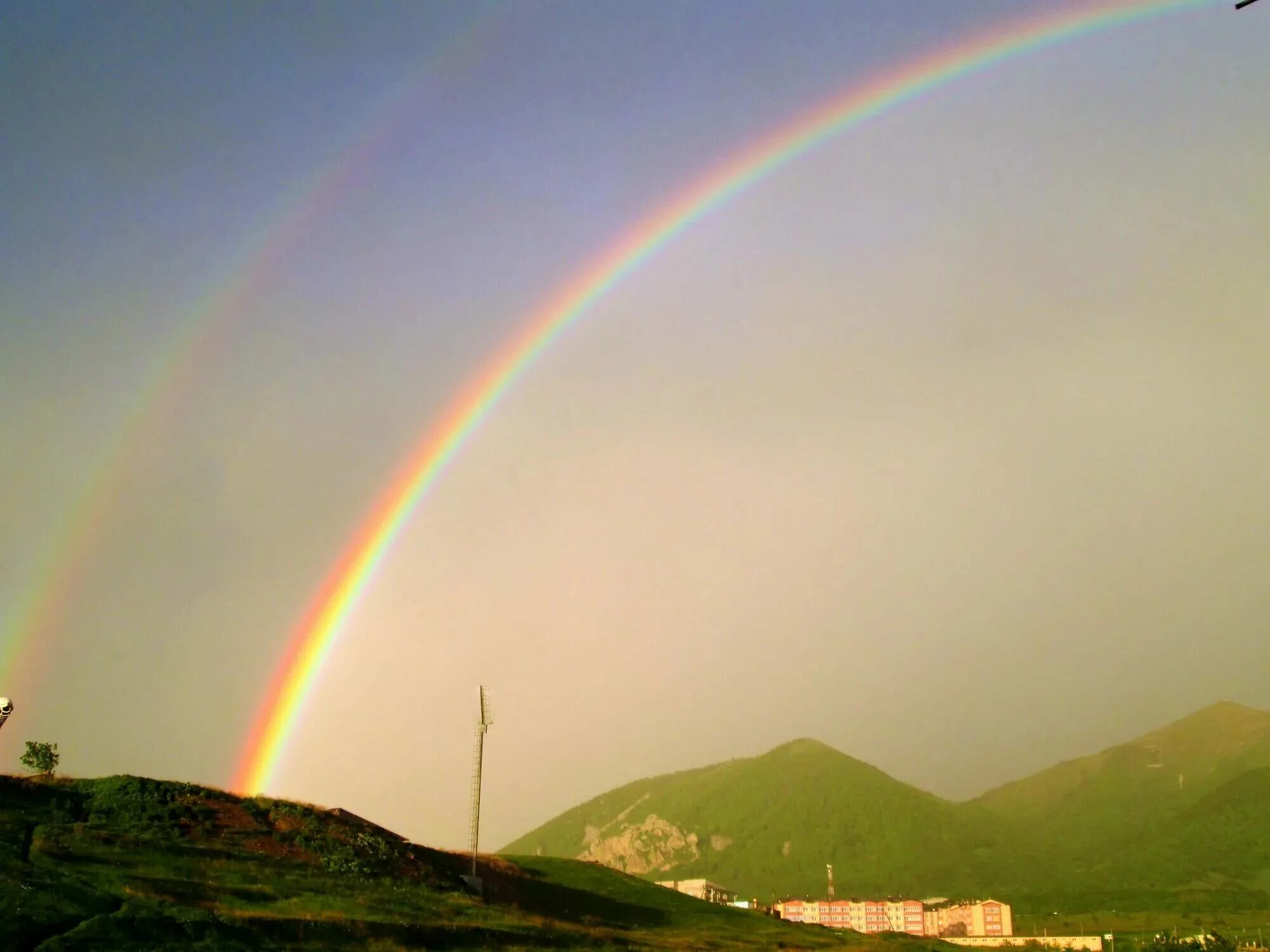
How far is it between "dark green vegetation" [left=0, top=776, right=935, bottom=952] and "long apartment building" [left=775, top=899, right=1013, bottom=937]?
9378 cm

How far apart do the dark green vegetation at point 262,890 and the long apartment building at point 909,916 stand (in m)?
93.8

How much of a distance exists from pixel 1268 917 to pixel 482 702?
143 m

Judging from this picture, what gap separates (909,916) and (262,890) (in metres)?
155

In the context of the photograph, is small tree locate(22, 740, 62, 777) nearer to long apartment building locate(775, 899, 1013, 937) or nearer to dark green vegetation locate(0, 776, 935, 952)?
dark green vegetation locate(0, 776, 935, 952)

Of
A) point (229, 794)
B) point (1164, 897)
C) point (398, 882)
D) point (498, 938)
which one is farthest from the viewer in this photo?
point (1164, 897)

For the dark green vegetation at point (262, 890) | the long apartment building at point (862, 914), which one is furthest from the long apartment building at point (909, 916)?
the dark green vegetation at point (262, 890)

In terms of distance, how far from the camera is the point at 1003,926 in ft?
534

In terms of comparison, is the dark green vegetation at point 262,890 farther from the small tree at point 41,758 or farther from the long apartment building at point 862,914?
the long apartment building at point 862,914

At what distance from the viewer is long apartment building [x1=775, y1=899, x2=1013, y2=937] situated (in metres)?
164

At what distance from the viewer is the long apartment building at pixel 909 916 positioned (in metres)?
164

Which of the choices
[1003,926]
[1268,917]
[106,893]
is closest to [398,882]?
[106,893]

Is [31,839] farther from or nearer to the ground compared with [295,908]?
farther from the ground

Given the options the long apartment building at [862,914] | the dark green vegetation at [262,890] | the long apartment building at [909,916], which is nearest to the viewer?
the dark green vegetation at [262,890]

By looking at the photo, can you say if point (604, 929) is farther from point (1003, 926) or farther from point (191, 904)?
point (1003, 926)
